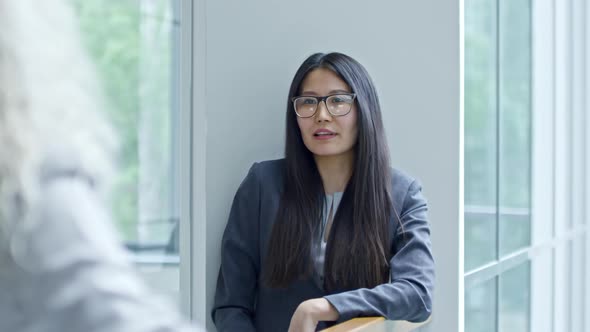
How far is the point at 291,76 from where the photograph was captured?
2928mm

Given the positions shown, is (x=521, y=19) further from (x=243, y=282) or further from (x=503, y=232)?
(x=243, y=282)

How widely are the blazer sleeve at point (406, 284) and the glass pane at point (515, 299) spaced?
78.6 inches

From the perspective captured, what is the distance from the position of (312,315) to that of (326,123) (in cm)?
68

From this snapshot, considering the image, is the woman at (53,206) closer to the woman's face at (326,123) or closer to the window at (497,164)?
the woman's face at (326,123)

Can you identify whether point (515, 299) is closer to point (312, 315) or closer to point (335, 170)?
point (335, 170)

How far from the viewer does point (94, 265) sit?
57 cm

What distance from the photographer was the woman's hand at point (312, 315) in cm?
225

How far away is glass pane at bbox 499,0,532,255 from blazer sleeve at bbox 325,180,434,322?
1986 millimetres

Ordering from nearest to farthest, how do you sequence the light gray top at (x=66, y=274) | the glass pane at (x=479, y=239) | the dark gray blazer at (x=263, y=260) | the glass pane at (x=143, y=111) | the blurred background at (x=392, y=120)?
1. the light gray top at (x=66, y=274)
2. the glass pane at (x=143, y=111)
3. the blurred background at (x=392, y=120)
4. the dark gray blazer at (x=263, y=260)
5. the glass pane at (x=479, y=239)

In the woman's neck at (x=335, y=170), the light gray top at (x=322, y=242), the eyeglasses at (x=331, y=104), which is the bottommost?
the light gray top at (x=322, y=242)

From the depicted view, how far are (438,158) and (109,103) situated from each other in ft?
5.61

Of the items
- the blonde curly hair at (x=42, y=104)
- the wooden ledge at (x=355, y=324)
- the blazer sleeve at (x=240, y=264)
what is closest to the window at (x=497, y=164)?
the blazer sleeve at (x=240, y=264)
